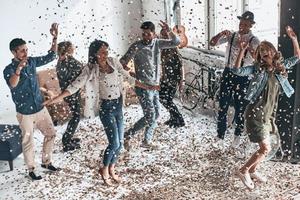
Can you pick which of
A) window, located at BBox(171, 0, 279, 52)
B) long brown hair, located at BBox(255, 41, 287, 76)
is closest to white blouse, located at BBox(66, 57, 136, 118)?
long brown hair, located at BBox(255, 41, 287, 76)

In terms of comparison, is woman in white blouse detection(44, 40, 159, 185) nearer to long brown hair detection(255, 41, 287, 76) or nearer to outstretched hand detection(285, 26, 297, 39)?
long brown hair detection(255, 41, 287, 76)

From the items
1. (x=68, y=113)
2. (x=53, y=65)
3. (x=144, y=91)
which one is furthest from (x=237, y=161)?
(x=53, y=65)

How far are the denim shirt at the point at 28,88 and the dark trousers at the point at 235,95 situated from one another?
6.30 ft

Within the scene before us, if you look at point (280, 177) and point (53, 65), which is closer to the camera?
point (280, 177)

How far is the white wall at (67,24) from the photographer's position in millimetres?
6930

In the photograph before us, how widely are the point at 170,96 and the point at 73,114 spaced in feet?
4.37

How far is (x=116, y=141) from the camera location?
15.0 feet

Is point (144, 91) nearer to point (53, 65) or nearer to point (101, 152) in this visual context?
point (101, 152)

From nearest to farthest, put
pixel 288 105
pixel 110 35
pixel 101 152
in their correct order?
pixel 288 105 < pixel 101 152 < pixel 110 35

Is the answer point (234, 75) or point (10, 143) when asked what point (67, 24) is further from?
point (234, 75)

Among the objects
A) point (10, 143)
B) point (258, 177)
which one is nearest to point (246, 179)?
point (258, 177)

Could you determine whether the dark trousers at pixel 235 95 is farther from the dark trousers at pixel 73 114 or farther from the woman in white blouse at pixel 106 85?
the dark trousers at pixel 73 114

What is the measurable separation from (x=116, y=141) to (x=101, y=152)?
118 centimetres

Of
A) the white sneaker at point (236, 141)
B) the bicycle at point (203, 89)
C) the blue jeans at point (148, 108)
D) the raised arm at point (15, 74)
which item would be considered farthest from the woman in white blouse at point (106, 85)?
the bicycle at point (203, 89)
